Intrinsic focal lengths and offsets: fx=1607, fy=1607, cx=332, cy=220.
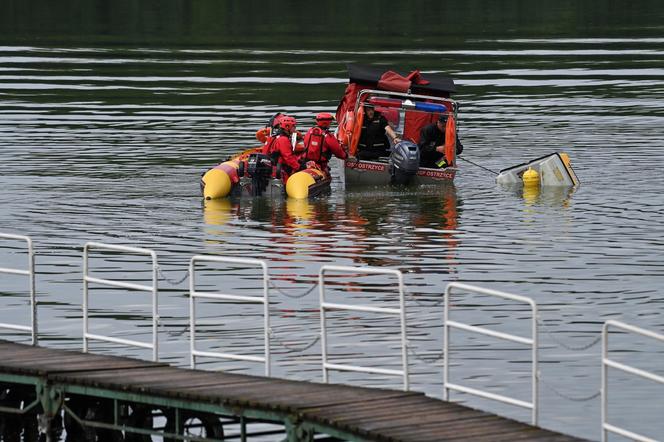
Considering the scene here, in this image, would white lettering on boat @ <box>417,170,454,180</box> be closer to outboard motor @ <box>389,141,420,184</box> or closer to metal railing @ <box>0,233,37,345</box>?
outboard motor @ <box>389,141,420,184</box>

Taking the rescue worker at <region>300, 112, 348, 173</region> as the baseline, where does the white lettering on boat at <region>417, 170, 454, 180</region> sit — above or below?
below

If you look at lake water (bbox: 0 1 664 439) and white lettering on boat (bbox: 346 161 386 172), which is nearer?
lake water (bbox: 0 1 664 439)

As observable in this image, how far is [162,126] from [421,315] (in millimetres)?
28813

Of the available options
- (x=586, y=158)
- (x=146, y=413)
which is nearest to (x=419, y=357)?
(x=146, y=413)

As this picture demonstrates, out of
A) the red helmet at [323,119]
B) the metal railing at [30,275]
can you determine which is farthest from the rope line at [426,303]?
the red helmet at [323,119]

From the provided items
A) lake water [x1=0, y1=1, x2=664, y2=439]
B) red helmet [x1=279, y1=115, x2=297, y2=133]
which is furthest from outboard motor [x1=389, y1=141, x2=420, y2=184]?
red helmet [x1=279, y1=115, x2=297, y2=133]

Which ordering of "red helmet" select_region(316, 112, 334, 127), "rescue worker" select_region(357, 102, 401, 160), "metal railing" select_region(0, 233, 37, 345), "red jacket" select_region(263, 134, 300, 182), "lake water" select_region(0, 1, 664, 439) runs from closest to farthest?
"metal railing" select_region(0, 233, 37, 345) < "lake water" select_region(0, 1, 664, 439) < "red jacket" select_region(263, 134, 300, 182) < "red helmet" select_region(316, 112, 334, 127) < "rescue worker" select_region(357, 102, 401, 160)

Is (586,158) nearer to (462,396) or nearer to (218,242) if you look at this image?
(218,242)

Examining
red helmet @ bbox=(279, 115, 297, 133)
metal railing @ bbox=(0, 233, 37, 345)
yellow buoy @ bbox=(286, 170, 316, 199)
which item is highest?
red helmet @ bbox=(279, 115, 297, 133)

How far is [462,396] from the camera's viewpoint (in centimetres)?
2225

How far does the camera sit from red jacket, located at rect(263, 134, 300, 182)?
125ft

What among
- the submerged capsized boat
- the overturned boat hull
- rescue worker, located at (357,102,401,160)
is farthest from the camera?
rescue worker, located at (357,102,401,160)

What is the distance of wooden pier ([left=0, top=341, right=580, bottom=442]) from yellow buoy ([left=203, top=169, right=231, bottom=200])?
1675cm

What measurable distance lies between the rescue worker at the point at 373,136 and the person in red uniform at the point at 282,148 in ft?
10.9
